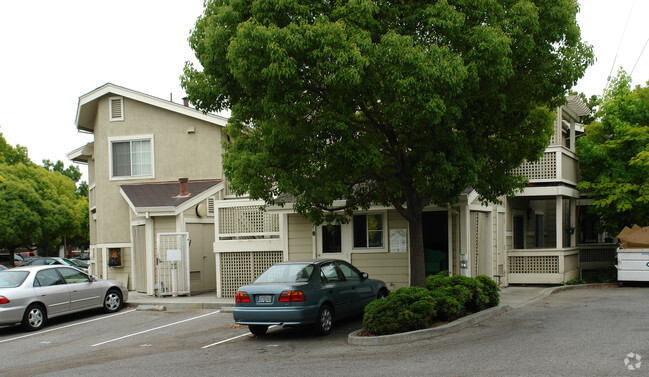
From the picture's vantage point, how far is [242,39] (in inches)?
381

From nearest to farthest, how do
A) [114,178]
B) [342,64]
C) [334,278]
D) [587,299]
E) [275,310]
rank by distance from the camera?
[342,64] → [275,310] → [334,278] → [587,299] → [114,178]

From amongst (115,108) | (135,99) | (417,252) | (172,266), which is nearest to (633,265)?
(417,252)

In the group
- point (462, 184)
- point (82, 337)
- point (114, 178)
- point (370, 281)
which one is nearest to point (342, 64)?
point (462, 184)

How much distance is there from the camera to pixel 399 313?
33.4ft

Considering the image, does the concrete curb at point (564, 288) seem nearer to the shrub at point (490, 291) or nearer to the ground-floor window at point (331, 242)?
the shrub at point (490, 291)

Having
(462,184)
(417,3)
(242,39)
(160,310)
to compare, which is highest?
(417,3)

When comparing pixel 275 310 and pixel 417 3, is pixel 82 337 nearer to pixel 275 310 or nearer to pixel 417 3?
pixel 275 310

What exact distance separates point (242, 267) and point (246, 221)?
1370 mm

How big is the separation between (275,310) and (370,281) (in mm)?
3054

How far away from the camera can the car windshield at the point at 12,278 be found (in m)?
13.6

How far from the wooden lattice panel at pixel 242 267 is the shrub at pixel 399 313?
7472mm

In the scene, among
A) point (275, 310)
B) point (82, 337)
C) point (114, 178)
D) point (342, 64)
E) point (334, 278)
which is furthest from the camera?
point (114, 178)

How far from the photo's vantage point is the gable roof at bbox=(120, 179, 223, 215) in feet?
61.5

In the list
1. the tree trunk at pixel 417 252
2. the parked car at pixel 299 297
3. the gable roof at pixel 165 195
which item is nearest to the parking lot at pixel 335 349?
the parked car at pixel 299 297
